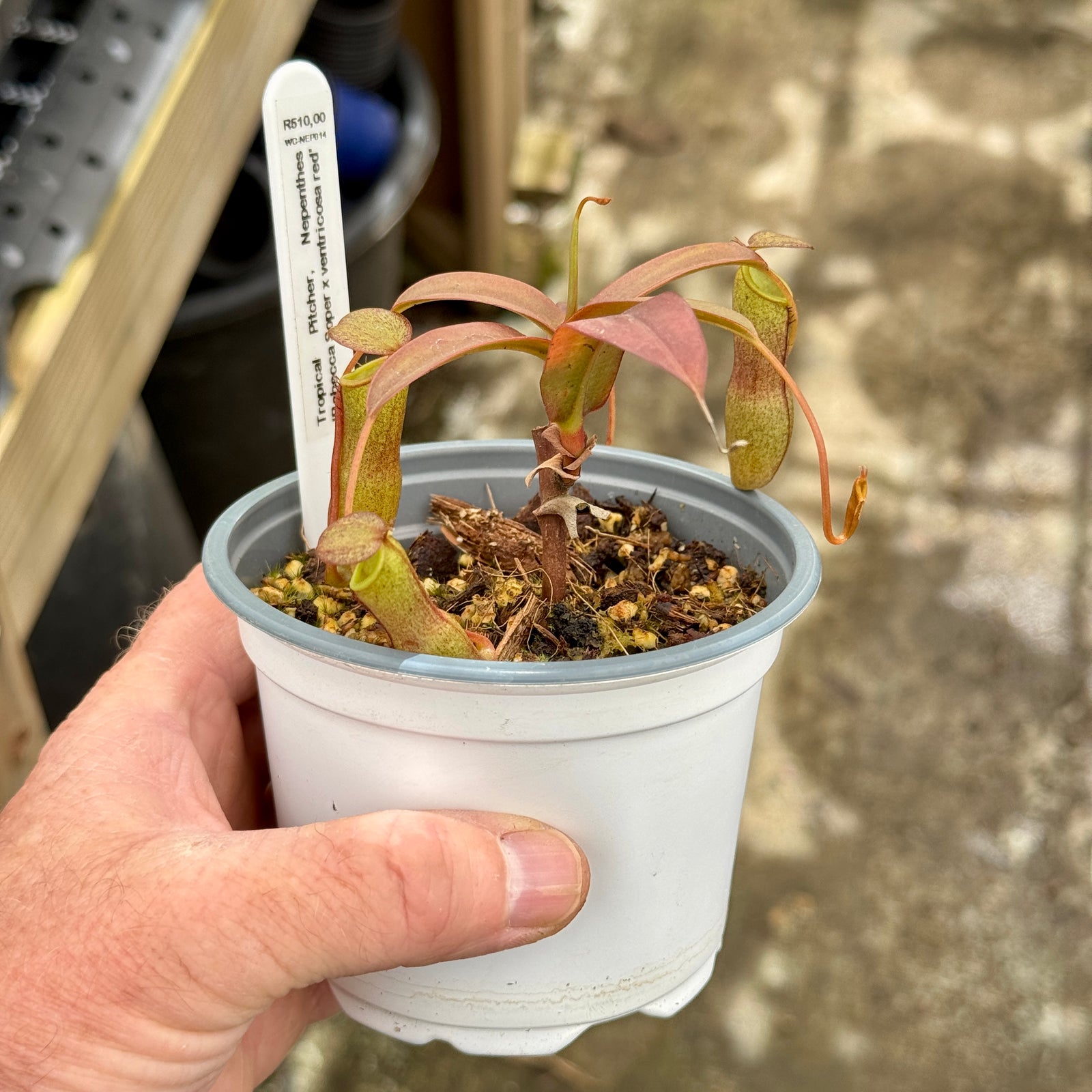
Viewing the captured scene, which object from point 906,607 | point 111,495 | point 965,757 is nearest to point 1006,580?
point 906,607

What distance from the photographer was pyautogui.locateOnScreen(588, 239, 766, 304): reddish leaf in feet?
1.66

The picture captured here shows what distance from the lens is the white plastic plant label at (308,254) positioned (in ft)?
1.84

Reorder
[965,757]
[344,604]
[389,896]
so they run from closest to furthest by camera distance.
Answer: [389,896] → [344,604] → [965,757]

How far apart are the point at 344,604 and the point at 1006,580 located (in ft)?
4.72

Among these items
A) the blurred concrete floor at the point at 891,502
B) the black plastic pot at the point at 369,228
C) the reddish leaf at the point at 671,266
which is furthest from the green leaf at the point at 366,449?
the blurred concrete floor at the point at 891,502

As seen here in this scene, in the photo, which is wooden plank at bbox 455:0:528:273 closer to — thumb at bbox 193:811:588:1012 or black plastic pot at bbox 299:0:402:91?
black plastic pot at bbox 299:0:402:91

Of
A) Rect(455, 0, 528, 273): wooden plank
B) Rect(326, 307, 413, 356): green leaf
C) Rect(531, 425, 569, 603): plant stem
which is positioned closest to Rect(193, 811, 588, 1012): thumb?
Rect(531, 425, 569, 603): plant stem

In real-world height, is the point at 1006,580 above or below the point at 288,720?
below

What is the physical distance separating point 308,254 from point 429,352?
0.50ft

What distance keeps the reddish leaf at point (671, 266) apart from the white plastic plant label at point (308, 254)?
0.17m

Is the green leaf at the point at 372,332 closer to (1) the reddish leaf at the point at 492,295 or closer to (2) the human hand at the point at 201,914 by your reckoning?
(1) the reddish leaf at the point at 492,295

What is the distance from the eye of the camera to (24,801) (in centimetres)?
63

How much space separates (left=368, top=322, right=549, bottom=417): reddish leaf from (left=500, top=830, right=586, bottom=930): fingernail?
0.23 m

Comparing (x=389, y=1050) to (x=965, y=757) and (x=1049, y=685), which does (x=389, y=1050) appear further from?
(x=1049, y=685)
